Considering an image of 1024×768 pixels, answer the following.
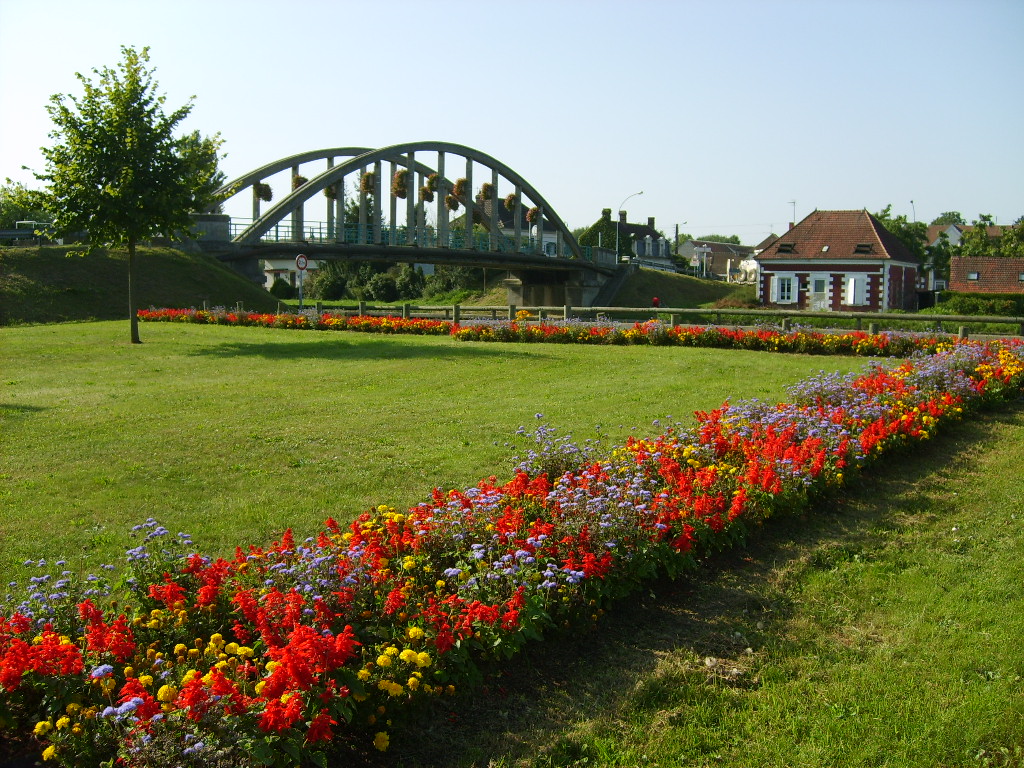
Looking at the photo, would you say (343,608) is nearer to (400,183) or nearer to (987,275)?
(400,183)

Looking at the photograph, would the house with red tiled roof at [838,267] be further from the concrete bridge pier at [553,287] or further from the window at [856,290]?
the concrete bridge pier at [553,287]

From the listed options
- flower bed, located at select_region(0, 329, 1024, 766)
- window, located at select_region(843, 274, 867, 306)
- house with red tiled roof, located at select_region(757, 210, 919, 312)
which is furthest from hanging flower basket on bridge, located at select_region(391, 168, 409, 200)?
flower bed, located at select_region(0, 329, 1024, 766)

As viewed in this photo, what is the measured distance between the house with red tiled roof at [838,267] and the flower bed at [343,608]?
46.7 m

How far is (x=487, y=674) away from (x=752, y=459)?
151 inches

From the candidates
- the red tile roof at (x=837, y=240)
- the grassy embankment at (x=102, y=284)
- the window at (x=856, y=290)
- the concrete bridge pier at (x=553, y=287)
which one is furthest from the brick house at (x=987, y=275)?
the grassy embankment at (x=102, y=284)

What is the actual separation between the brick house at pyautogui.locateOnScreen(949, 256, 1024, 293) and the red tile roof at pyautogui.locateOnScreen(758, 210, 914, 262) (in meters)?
4.43

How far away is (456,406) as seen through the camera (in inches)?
482

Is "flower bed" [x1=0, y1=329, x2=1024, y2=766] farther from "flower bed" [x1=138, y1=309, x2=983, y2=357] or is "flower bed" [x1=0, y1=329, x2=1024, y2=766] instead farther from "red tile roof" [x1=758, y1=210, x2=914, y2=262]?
"red tile roof" [x1=758, y1=210, x2=914, y2=262]

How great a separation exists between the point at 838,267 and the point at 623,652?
167 ft

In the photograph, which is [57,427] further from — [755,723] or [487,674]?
[755,723]

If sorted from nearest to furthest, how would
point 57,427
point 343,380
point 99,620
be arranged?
point 99,620 → point 57,427 → point 343,380

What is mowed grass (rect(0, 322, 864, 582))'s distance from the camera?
7.15 m

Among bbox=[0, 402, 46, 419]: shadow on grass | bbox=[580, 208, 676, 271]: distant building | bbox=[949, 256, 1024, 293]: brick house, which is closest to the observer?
bbox=[0, 402, 46, 419]: shadow on grass

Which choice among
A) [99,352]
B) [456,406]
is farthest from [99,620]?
[99,352]
